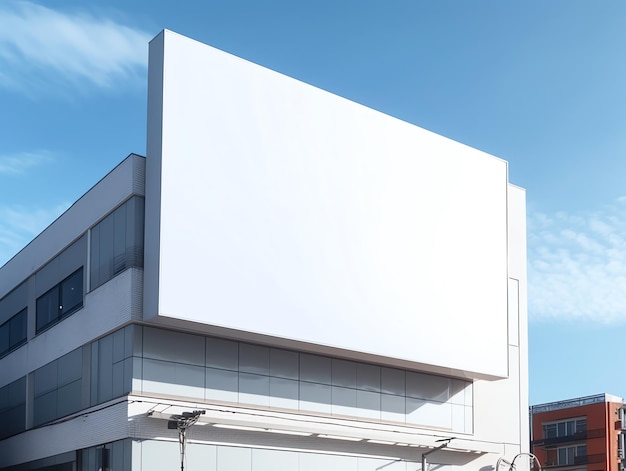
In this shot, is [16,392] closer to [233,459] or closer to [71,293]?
[71,293]

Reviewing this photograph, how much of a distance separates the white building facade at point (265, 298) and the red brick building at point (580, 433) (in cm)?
6299

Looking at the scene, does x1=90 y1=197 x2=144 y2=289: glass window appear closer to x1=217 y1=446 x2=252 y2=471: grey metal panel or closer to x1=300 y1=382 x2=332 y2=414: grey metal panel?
x1=217 y1=446 x2=252 y2=471: grey metal panel

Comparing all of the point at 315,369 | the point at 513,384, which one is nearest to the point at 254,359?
the point at 315,369

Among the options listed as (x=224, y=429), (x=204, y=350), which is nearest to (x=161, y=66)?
(x=204, y=350)

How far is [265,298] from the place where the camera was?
120 feet

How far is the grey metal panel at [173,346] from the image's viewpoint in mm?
35094

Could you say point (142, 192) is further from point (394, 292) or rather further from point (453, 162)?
point (453, 162)

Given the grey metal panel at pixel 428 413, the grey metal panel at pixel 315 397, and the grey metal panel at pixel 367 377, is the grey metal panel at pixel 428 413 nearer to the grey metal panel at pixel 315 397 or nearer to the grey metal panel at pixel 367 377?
the grey metal panel at pixel 367 377

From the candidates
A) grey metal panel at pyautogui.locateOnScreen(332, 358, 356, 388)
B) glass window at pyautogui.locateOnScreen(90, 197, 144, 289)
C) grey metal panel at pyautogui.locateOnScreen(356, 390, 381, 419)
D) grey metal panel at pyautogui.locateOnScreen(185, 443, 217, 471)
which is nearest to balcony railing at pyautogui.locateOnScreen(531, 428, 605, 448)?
grey metal panel at pyautogui.locateOnScreen(356, 390, 381, 419)

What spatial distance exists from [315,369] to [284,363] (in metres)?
1.56

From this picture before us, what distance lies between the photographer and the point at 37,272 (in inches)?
1757

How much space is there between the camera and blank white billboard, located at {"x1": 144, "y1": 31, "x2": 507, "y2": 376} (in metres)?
35.1

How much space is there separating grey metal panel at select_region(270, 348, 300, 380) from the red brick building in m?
74.1

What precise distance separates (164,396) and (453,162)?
17.2 metres
